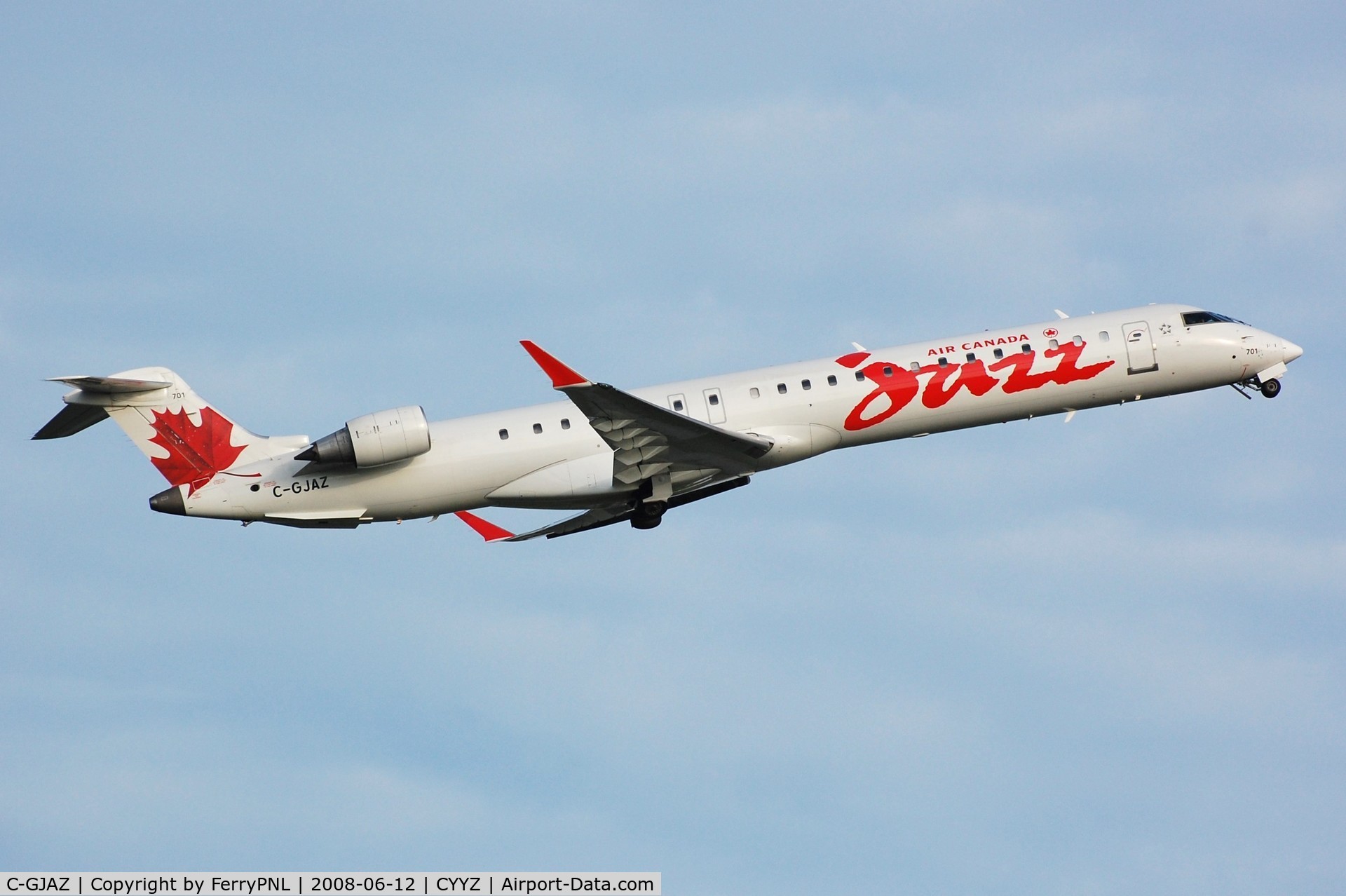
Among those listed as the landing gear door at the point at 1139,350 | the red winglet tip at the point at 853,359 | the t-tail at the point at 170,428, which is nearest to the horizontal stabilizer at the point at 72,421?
the t-tail at the point at 170,428

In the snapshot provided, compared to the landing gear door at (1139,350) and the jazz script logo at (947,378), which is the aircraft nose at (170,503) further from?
the landing gear door at (1139,350)

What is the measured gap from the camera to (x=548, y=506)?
115ft

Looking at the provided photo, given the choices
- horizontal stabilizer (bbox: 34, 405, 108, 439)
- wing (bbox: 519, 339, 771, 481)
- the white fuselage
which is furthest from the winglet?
horizontal stabilizer (bbox: 34, 405, 108, 439)

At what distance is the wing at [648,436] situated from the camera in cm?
3102

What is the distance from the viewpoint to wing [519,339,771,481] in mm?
31016

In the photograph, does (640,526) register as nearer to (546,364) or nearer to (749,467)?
(749,467)

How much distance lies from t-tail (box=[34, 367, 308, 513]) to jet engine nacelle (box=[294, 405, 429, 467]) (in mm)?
1820

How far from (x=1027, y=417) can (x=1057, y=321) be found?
7.52ft

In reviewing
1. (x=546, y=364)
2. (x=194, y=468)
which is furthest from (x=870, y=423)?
(x=194, y=468)

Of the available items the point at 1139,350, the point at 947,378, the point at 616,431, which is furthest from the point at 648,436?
the point at 1139,350

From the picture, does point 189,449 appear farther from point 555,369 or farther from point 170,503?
point 555,369

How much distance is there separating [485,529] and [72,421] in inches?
367

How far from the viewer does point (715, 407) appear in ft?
115

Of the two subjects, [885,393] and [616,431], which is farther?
[885,393]
